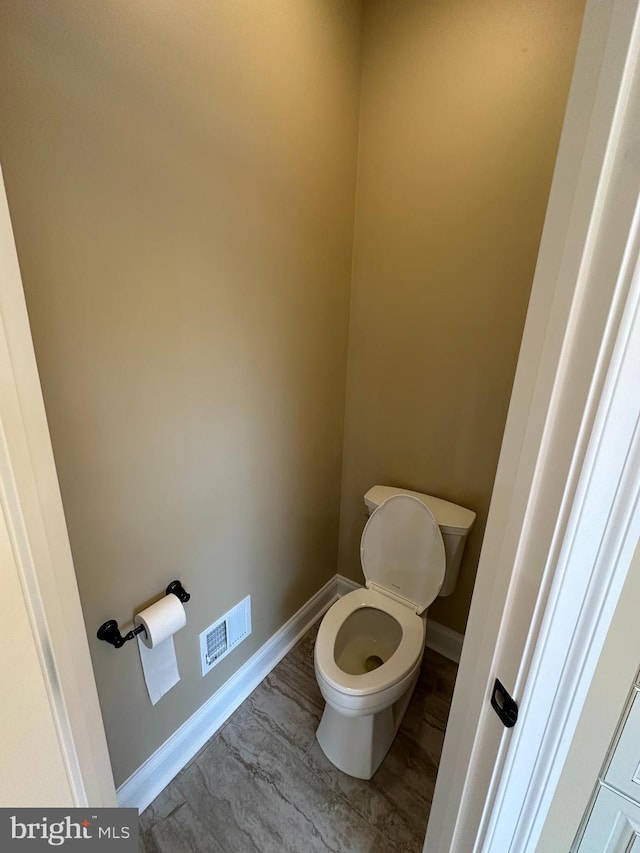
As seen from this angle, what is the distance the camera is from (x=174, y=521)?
3.81 feet

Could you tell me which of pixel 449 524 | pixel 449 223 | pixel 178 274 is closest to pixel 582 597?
pixel 449 524

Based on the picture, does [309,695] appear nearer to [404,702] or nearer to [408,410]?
[404,702]

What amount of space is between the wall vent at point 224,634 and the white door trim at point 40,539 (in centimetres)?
62

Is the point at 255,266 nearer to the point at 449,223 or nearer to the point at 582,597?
the point at 449,223

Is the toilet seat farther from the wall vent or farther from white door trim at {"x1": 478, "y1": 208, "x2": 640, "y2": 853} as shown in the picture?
white door trim at {"x1": 478, "y1": 208, "x2": 640, "y2": 853}

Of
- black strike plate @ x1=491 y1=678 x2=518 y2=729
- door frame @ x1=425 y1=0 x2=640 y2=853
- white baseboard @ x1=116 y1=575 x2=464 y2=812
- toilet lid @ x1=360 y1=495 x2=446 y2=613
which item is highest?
door frame @ x1=425 y1=0 x2=640 y2=853

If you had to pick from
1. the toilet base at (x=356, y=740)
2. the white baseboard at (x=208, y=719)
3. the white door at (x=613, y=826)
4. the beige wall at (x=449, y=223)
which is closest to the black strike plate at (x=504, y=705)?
the white door at (x=613, y=826)

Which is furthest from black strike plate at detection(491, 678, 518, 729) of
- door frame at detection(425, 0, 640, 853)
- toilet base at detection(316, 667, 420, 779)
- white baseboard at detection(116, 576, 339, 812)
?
white baseboard at detection(116, 576, 339, 812)

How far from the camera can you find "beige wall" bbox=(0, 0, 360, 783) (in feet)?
2.53

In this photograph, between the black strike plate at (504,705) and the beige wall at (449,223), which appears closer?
the black strike plate at (504,705)

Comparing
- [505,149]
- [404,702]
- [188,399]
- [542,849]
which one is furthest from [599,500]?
[404,702]

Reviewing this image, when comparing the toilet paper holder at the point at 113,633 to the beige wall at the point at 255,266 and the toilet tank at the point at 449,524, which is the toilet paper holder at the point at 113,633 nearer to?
the beige wall at the point at 255,266

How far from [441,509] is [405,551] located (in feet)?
0.76

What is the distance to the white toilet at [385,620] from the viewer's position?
1.32 metres
